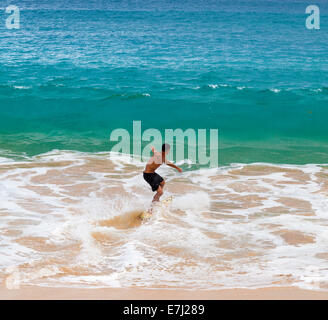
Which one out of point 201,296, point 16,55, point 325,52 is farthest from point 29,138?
point 325,52

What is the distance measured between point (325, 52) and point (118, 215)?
27054mm

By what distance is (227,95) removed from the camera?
2222 cm

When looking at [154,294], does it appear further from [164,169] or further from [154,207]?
[164,169]

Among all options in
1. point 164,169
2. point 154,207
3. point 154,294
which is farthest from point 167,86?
point 154,294

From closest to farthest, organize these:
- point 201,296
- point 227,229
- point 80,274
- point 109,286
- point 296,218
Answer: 1. point 201,296
2. point 109,286
3. point 80,274
4. point 227,229
5. point 296,218

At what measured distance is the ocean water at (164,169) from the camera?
6.64 metres

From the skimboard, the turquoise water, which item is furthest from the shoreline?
the turquoise water

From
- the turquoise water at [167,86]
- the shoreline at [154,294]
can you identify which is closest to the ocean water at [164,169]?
the turquoise water at [167,86]

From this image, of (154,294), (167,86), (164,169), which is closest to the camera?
(154,294)

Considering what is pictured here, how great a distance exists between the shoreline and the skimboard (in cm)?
315

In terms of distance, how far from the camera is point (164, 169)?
12.9m

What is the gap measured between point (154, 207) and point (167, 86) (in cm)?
1521

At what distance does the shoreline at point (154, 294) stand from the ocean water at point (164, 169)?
282mm

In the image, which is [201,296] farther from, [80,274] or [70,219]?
[70,219]
